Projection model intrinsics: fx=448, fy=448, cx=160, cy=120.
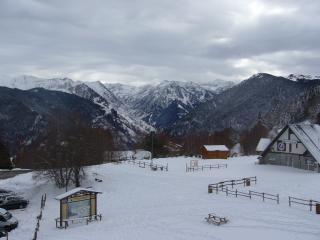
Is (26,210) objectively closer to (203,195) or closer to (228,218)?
(203,195)

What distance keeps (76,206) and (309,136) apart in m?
42.4

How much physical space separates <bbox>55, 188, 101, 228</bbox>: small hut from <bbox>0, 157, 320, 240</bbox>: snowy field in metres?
0.88

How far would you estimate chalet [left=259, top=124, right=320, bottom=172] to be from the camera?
64000 millimetres

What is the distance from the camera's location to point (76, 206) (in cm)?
3684

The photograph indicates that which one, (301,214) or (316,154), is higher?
(316,154)

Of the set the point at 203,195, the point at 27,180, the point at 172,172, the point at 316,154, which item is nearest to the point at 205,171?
the point at 172,172

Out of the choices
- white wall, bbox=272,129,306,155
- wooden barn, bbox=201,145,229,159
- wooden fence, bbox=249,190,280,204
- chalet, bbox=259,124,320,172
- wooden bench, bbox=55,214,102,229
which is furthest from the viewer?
wooden barn, bbox=201,145,229,159

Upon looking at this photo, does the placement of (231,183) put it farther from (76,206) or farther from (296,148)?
(76,206)

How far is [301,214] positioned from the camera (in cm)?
3500

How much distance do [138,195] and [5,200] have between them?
1413 cm

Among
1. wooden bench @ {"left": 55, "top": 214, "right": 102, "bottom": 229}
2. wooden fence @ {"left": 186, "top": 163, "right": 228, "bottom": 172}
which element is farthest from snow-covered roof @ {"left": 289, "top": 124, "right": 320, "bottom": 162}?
wooden bench @ {"left": 55, "top": 214, "right": 102, "bottom": 229}

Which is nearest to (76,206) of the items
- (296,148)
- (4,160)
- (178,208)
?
(178,208)

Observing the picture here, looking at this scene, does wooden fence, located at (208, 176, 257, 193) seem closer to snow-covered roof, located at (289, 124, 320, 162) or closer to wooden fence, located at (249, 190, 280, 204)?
wooden fence, located at (249, 190, 280, 204)

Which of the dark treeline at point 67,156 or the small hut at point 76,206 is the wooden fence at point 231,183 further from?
the dark treeline at point 67,156
